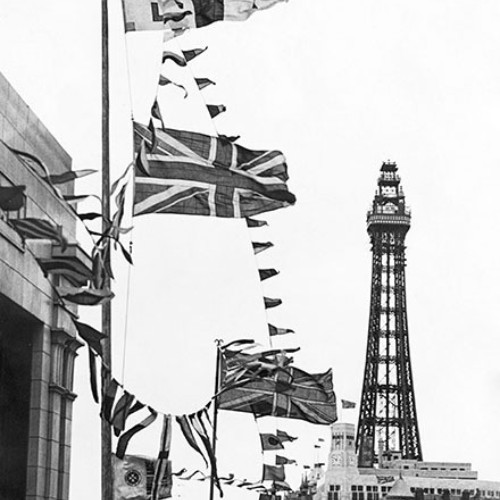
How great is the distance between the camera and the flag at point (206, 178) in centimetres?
3111

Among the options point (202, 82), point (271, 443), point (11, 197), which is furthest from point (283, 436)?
point (11, 197)

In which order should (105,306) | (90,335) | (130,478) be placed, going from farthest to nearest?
1. (130,478)
2. (105,306)
3. (90,335)

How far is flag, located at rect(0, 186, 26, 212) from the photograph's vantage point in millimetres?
23453

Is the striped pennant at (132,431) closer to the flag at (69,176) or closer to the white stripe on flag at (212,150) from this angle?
the flag at (69,176)

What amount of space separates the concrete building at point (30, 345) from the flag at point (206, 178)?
5.43 metres

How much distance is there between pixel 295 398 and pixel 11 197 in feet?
71.2

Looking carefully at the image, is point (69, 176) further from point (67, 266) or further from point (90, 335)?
point (90, 335)

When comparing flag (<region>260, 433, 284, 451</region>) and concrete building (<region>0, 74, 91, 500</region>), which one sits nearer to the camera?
concrete building (<region>0, 74, 91, 500</region>)

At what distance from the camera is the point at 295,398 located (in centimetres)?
4412

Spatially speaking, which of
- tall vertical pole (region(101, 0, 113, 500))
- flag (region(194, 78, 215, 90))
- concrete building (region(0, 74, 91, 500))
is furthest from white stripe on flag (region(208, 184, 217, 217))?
concrete building (region(0, 74, 91, 500))

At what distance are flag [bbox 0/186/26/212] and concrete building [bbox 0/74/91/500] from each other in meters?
12.1

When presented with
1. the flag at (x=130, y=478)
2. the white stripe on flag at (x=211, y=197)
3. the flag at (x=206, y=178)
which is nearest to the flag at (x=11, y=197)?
the flag at (x=206, y=178)

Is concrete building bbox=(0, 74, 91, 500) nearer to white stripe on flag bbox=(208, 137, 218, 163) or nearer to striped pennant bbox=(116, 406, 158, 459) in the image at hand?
white stripe on flag bbox=(208, 137, 218, 163)

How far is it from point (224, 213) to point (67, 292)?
7543mm
